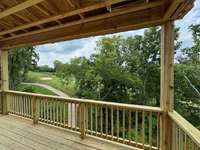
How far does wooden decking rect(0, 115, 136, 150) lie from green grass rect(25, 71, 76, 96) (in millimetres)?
8473

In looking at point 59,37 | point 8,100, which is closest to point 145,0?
point 59,37

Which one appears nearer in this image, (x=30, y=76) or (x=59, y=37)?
(x=59, y=37)

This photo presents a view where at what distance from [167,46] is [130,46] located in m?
8.47

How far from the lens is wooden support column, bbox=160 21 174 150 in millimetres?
2924

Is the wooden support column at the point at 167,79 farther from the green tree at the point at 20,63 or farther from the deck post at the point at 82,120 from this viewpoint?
the green tree at the point at 20,63

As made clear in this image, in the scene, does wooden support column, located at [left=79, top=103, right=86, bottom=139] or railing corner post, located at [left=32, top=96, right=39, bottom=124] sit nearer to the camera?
wooden support column, located at [left=79, top=103, right=86, bottom=139]

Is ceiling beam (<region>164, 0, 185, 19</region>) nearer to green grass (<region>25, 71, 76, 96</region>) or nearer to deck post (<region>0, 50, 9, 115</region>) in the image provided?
deck post (<region>0, 50, 9, 115</region>)

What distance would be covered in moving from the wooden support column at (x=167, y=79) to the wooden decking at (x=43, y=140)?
2.85ft

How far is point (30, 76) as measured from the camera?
15.0m

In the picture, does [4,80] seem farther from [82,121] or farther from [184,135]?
[184,135]

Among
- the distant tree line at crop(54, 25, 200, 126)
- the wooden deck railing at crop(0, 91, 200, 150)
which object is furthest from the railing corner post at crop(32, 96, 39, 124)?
A: the distant tree line at crop(54, 25, 200, 126)

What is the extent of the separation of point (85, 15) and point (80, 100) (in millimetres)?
1797

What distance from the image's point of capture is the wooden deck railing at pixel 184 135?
1.96m

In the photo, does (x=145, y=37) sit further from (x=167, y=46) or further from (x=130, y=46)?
(x=167, y=46)
